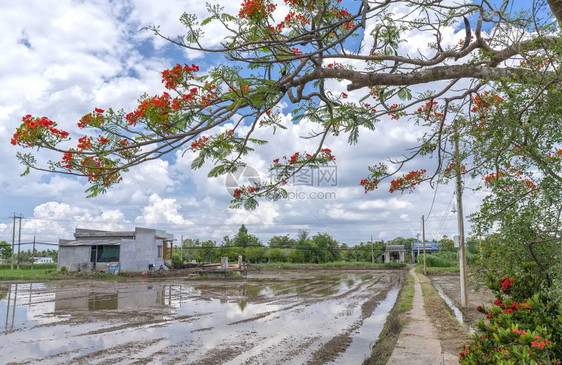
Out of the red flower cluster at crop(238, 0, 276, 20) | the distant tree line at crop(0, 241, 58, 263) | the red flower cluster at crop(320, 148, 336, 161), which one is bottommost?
the distant tree line at crop(0, 241, 58, 263)

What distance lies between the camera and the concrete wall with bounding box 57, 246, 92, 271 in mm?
29719

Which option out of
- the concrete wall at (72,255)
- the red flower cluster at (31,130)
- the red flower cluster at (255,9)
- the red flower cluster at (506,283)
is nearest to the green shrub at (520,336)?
the red flower cluster at (506,283)

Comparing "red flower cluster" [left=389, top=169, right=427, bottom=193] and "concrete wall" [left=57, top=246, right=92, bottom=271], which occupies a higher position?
"red flower cluster" [left=389, top=169, right=427, bottom=193]

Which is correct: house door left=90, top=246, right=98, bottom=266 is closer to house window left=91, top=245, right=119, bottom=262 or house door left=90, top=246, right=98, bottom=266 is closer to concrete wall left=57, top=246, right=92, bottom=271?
house window left=91, top=245, right=119, bottom=262

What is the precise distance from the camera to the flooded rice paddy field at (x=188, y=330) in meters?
6.35

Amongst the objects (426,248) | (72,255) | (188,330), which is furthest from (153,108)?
(426,248)

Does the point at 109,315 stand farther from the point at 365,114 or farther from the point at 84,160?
the point at 365,114

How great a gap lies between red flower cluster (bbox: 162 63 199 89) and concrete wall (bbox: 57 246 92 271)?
29.2 meters

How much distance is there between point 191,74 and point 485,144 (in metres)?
3.14

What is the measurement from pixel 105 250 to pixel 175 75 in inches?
1148

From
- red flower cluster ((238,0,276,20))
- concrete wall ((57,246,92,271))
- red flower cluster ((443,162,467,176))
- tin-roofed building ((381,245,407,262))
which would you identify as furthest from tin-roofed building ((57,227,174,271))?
tin-roofed building ((381,245,407,262))

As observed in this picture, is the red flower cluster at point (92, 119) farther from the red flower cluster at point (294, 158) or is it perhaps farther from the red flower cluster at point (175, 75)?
the red flower cluster at point (294, 158)

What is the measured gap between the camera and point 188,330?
8500 mm

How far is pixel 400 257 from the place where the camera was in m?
59.6
